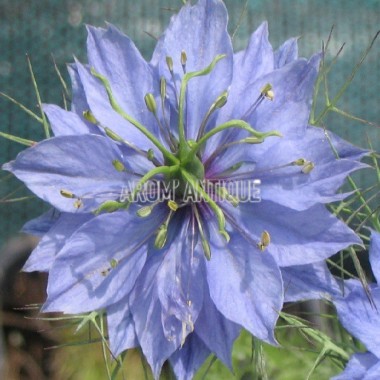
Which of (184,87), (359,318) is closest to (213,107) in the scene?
(184,87)

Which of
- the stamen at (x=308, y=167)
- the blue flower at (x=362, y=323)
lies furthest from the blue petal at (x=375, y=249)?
the stamen at (x=308, y=167)

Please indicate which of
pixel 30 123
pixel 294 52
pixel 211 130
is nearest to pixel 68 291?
pixel 211 130

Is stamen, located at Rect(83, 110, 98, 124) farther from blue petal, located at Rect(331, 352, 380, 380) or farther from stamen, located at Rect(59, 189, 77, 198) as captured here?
blue petal, located at Rect(331, 352, 380, 380)

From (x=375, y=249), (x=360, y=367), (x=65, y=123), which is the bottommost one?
(x=360, y=367)

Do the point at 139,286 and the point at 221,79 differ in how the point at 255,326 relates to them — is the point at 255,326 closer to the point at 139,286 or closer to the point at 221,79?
the point at 139,286

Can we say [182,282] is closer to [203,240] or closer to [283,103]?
[203,240]

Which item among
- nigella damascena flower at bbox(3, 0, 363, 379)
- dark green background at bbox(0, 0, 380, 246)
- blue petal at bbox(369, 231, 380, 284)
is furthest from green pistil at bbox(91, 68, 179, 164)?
dark green background at bbox(0, 0, 380, 246)
